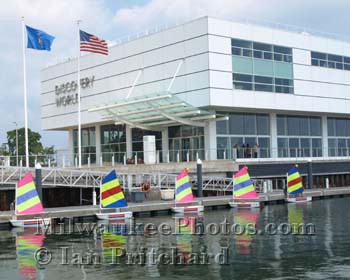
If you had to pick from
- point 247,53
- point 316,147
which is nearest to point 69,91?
point 247,53

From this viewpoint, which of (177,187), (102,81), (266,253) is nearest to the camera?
(266,253)

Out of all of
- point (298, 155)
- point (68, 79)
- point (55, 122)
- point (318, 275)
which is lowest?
point (318, 275)

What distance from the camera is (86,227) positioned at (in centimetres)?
2958

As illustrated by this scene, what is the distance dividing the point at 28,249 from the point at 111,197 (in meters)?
9.45

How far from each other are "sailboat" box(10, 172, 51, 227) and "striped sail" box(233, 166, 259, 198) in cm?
1423

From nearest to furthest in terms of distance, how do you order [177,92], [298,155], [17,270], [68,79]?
1. [17,270]
2. [177,92]
3. [298,155]
4. [68,79]

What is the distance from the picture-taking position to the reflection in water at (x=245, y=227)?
22656 mm

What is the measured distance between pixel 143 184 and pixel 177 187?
13.0 ft

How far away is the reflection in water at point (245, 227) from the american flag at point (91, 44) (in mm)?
18059

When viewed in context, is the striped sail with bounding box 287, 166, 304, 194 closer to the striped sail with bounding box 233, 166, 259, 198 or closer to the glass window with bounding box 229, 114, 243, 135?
the striped sail with bounding box 233, 166, 259, 198

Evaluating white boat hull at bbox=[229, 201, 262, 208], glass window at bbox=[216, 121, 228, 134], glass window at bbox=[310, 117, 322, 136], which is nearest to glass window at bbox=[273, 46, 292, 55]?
glass window at bbox=[216, 121, 228, 134]

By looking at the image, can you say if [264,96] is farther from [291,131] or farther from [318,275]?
[318,275]

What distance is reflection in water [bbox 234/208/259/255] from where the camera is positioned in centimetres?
2266

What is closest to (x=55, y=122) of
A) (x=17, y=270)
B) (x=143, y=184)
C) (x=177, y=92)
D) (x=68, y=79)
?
(x=68, y=79)
